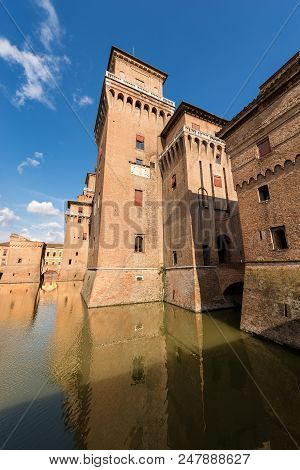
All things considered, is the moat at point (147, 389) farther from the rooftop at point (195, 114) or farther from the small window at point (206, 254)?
the rooftop at point (195, 114)


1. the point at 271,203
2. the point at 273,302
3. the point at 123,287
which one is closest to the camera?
the point at 273,302

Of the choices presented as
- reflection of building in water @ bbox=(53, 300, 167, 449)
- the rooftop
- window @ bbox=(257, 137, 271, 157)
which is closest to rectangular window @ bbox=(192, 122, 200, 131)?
the rooftop

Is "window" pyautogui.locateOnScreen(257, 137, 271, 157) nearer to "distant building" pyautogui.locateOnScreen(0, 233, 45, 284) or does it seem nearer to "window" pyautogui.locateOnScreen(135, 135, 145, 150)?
"window" pyautogui.locateOnScreen(135, 135, 145, 150)

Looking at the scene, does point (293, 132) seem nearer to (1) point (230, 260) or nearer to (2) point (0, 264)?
(1) point (230, 260)

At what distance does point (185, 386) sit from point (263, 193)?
343 inches

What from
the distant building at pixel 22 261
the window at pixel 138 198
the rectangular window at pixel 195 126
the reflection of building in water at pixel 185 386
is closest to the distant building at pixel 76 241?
the distant building at pixel 22 261

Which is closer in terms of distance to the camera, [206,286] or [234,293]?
[206,286]

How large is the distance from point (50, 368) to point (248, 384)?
6.59m

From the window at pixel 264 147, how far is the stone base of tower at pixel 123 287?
13.1 meters

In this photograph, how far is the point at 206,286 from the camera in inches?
585

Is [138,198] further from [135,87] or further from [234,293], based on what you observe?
[135,87]

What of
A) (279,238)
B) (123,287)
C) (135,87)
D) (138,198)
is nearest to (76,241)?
(138,198)

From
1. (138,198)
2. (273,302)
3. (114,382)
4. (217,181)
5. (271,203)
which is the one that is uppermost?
(217,181)

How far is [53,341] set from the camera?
9734mm
